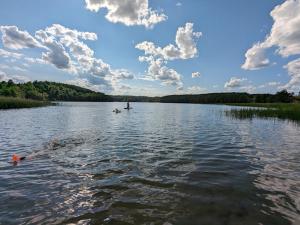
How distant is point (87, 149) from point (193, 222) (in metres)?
12.1

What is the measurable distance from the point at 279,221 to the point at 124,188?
5696mm

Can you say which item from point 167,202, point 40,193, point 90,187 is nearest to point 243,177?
point 167,202

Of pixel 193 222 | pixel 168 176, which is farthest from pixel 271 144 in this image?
pixel 193 222

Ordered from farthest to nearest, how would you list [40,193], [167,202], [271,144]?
[271,144], [40,193], [167,202]

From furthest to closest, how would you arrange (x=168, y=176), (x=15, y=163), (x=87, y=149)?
(x=87, y=149), (x=15, y=163), (x=168, y=176)

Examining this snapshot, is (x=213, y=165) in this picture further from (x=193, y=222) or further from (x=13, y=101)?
(x=13, y=101)

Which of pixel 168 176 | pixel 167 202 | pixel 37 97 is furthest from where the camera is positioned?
pixel 37 97

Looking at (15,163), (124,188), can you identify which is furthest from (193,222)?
(15,163)

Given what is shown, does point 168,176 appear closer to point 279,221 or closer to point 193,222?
point 193,222

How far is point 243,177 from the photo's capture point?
456 inches

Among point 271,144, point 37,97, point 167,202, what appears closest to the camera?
point 167,202

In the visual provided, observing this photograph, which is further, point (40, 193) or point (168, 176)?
point (168, 176)

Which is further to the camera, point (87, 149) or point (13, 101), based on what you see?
point (13, 101)

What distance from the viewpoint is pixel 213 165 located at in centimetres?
1365
